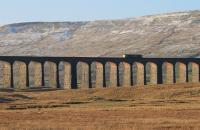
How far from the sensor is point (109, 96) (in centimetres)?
8375

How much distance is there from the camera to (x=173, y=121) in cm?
3925

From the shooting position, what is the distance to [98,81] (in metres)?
117

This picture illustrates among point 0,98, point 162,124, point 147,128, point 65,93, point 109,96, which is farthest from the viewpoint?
point 65,93

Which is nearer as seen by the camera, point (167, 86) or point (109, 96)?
point (109, 96)

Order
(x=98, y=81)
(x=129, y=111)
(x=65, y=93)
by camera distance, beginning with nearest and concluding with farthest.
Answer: (x=129, y=111) → (x=65, y=93) → (x=98, y=81)

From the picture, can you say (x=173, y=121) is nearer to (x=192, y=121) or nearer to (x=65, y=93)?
(x=192, y=121)

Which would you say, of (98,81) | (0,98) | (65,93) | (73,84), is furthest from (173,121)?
(98,81)

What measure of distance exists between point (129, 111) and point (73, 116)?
700 cm

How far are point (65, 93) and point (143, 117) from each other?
1871 inches

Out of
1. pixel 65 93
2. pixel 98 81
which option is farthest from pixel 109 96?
pixel 98 81

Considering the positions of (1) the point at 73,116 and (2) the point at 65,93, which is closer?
(1) the point at 73,116

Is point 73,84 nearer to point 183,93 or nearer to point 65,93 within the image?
point 65,93

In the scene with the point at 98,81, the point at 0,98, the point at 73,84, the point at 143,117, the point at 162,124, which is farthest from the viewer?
the point at 98,81

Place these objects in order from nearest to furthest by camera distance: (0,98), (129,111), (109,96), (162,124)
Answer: (162,124) < (129,111) < (0,98) < (109,96)
